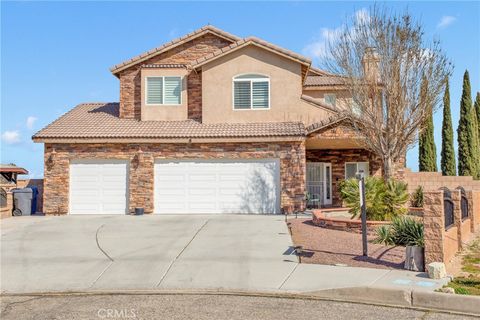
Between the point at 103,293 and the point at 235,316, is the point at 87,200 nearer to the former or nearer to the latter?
the point at 103,293

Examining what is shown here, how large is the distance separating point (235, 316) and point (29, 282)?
16.6ft

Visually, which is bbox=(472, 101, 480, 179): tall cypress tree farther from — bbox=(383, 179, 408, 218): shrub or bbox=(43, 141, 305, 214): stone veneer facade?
bbox=(383, 179, 408, 218): shrub

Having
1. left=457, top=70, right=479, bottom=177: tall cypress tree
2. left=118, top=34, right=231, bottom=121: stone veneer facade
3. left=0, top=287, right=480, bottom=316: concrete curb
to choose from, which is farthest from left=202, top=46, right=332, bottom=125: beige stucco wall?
left=457, top=70, right=479, bottom=177: tall cypress tree

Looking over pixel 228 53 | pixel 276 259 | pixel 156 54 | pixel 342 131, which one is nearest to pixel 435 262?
pixel 276 259

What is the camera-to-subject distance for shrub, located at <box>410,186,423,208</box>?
21.8 metres

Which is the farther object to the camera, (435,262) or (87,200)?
(87,200)

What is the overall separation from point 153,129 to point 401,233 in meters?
12.1

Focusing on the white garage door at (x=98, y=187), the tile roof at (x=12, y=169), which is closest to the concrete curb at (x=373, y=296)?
the white garage door at (x=98, y=187)

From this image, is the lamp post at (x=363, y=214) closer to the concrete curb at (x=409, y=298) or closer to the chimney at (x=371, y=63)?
the concrete curb at (x=409, y=298)

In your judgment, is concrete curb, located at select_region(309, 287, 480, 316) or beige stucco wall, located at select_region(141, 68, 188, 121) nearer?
concrete curb, located at select_region(309, 287, 480, 316)

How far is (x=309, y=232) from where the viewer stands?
1409cm

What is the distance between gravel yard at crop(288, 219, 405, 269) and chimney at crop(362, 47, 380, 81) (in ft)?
22.5

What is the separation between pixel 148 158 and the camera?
64.9ft

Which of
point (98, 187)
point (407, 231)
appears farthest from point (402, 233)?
point (98, 187)
